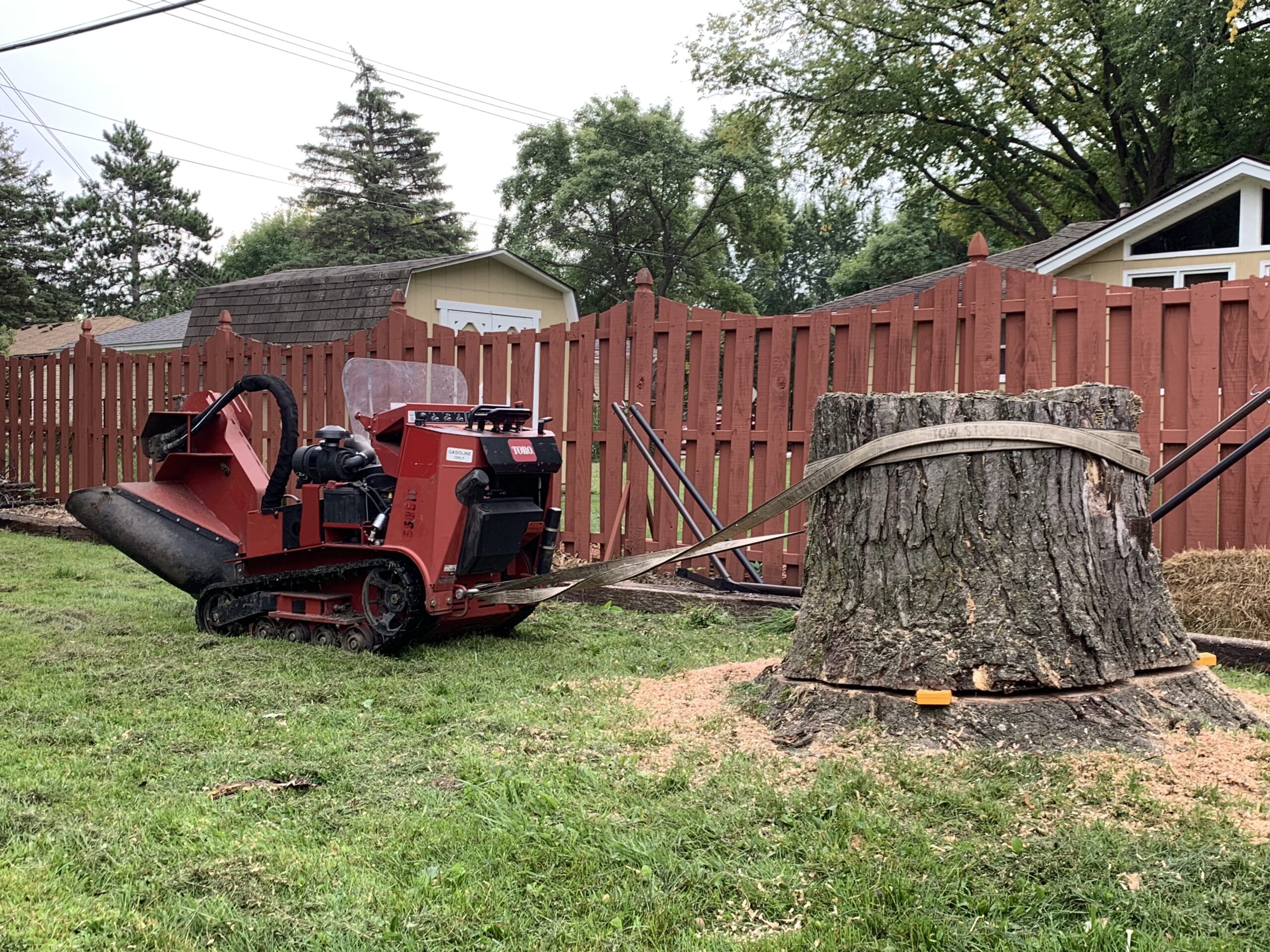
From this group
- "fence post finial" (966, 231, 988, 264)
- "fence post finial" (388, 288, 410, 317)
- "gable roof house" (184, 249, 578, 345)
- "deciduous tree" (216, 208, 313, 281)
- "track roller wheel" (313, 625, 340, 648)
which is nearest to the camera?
"track roller wheel" (313, 625, 340, 648)

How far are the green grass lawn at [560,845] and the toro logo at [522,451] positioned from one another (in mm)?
1685

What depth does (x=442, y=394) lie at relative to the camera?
678cm

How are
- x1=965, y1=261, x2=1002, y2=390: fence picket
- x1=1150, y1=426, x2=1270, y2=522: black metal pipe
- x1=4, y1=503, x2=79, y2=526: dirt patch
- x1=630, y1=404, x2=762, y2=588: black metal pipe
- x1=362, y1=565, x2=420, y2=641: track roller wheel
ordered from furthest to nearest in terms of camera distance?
1. x1=4, y1=503, x2=79, y2=526: dirt patch
2. x1=630, y1=404, x2=762, y2=588: black metal pipe
3. x1=965, y1=261, x2=1002, y2=390: fence picket
4. x1=362, y1=565, x2=420, y2=641: track roller wheel
5. x1=1150, y1=426, x2=1270, y2=522: black metal pipe

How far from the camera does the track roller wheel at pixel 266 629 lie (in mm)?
6113

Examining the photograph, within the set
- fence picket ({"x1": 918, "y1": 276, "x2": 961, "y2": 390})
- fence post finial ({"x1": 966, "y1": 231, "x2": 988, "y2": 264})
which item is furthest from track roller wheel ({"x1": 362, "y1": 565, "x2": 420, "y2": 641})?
fence post finial ({"x1": 966, "y1": 231, "x2": 988, "y2": 264})

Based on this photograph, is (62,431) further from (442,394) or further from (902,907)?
(902,907)

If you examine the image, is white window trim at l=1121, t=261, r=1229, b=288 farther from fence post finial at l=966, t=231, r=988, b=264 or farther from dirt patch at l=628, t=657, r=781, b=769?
dirt patch at l=628, t=657, r=781, b=769

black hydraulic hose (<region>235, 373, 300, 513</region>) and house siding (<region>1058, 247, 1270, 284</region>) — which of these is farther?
house siding (<region>1058, 247, 1270, 284</region>)

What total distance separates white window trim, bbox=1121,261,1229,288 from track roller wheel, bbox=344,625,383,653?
568 inches

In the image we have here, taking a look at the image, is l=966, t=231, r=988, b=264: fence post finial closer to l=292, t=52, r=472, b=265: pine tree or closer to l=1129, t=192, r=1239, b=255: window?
l=1129, t=192, r=1239, b=255: window

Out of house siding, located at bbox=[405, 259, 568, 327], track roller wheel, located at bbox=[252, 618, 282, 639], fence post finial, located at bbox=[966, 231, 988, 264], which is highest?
house siding, located at bbox=[405, 259, 568, 327]

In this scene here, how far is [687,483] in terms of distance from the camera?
7.16 meters

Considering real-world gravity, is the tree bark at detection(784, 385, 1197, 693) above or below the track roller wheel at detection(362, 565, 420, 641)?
above

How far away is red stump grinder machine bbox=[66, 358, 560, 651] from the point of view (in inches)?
215
